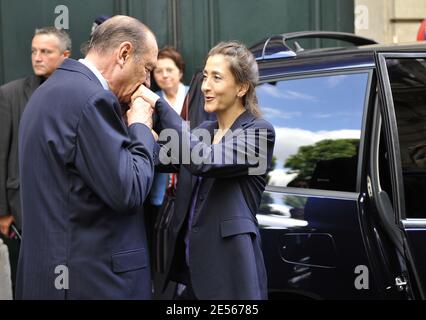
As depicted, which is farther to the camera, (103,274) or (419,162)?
(419,162)

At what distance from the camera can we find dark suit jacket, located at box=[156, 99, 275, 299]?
307 centimetres

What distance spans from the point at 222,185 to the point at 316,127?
3.11 ft

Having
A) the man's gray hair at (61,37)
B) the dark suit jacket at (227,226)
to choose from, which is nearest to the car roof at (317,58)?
the dark suit jacket at (227,226)

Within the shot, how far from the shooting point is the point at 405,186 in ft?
11.6

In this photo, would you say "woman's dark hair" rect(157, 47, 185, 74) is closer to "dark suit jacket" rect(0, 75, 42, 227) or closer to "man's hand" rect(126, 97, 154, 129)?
"dark suit jacket" rect(0, 75, 42, 227)

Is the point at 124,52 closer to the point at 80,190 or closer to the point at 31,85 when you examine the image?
the point at 80,190

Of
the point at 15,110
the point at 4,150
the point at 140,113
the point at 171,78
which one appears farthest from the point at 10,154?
the point at 140,113

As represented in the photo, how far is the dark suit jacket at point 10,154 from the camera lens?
17.2 feet

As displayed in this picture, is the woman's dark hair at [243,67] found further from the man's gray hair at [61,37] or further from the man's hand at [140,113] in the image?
the man's gray hair at [61,37]

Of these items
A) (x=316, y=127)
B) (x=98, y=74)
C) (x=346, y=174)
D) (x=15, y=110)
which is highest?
(x=98, y=74)

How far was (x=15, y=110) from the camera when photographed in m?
5.33
